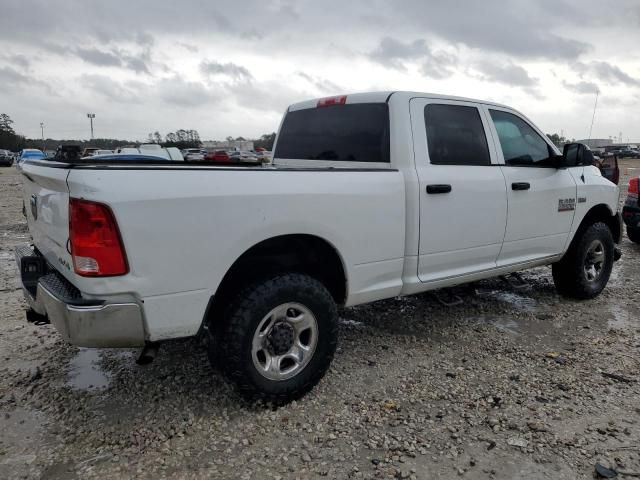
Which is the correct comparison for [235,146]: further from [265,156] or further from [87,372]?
[87,372]

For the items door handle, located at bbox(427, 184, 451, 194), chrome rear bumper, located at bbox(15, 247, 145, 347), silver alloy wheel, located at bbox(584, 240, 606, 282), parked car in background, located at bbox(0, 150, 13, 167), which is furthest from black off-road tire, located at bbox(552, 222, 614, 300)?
parked car in background, located at bbox(0, 150, 13, 167)

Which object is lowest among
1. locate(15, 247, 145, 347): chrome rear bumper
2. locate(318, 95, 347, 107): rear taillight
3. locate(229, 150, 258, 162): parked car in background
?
locate(15, 247, 145, 347): chrome rear bumper

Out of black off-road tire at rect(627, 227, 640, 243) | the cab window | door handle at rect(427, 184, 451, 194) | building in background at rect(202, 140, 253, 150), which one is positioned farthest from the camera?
building in background at rect(202, 140, 253, 150)

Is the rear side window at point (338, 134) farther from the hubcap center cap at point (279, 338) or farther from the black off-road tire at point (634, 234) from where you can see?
the black off-road tire at point (634, 234)

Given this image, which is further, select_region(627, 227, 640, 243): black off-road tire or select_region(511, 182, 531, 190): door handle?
select_region(627, 227, 640, 243): black off-road tire

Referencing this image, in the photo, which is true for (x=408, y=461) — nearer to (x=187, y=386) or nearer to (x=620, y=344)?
(x=187, y=386)

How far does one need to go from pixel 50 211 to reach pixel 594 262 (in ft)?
16.5

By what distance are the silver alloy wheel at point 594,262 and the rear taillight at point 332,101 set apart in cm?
306

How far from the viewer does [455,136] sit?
13.2 feet

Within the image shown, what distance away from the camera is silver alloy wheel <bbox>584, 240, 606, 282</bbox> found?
5344 mm

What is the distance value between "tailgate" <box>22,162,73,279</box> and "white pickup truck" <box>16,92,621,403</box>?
0.06ft

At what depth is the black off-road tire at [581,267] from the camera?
515 centimetres

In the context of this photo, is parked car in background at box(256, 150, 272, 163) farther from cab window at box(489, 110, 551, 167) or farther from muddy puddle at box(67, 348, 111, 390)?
muddy puddle at box(67, 348, 111, 390)

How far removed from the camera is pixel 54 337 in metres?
4.25
